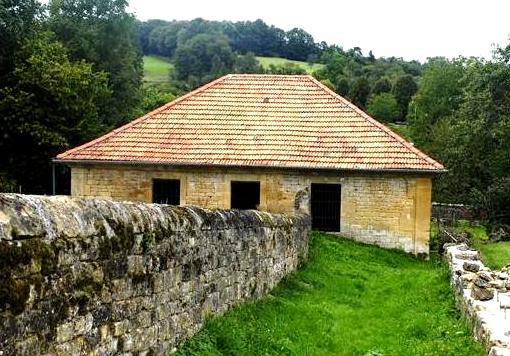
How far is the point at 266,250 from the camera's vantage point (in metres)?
10.7

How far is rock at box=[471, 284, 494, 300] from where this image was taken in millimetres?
9180

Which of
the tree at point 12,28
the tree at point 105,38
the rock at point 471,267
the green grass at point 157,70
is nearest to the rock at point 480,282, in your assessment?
the rock at point 471,267

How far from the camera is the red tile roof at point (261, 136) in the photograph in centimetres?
2055

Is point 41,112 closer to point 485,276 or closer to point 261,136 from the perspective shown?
point 261,136

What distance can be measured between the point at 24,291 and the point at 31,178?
95.4 feet

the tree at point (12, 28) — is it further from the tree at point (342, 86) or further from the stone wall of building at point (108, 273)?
the tree at point (342, 86)

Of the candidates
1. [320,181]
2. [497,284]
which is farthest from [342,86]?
[497,284]

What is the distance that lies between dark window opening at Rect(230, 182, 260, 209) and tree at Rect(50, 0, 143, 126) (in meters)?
19.7

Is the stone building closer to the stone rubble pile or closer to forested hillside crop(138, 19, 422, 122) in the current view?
the stone rubble pile

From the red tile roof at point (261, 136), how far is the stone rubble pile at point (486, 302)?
7.94 m

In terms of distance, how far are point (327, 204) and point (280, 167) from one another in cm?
202

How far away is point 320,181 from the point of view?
20703mm

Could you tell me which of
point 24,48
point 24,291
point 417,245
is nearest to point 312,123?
point 417,245

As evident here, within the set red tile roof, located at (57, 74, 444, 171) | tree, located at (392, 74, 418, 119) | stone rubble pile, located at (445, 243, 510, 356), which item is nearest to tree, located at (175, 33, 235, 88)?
tree, located at (392, 74, 418, 119)
